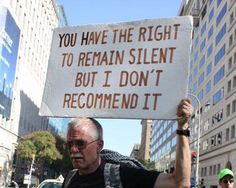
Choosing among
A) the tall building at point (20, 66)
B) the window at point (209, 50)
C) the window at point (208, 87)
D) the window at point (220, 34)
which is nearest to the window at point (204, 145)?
the window at point (208, 87)

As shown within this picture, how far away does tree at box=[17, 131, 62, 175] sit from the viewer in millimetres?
65875

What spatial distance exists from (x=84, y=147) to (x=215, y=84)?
56.4 metres

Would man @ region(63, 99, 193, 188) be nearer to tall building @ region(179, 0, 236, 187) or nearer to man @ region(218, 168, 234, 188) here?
Result: man @ region(218, 168, 234, 188)

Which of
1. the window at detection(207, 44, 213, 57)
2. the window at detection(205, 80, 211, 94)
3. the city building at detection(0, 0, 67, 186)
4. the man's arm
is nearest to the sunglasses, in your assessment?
the man's arm

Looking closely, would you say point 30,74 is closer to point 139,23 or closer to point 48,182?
point 48,182

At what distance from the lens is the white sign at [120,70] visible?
14.0 ft

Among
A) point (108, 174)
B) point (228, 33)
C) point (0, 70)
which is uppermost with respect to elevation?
point (228, 33)

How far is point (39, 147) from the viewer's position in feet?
217

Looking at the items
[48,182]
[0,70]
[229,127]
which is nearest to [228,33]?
[229,127]

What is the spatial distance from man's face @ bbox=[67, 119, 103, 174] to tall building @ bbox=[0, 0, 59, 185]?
175ft

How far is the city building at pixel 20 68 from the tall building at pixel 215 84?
2192cm

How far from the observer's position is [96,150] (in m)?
3.72

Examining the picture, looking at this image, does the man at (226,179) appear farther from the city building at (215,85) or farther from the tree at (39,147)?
the tree at (39,147)

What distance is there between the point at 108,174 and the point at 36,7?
3009 inches
